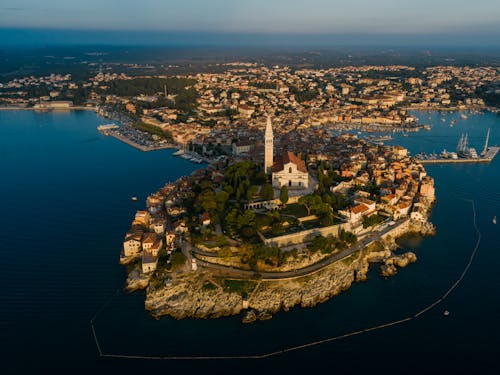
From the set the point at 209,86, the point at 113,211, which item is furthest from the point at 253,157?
the point at 209,86

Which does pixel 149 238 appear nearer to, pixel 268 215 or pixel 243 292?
pixel 243 292

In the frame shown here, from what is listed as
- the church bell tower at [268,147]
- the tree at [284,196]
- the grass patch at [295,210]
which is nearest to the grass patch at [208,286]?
the grass patch at [295,210]

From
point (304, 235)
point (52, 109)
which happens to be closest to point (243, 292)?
point (304, 235)

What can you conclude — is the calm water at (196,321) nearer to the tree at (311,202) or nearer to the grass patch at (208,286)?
the grass patch at (208,286)

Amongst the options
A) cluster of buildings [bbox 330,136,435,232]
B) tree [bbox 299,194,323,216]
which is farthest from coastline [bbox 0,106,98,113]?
tree [bbox 299,194,323,216]

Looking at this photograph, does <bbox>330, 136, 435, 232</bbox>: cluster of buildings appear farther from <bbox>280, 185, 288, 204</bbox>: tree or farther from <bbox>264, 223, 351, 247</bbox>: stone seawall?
<bbox>280, 185, 288, 204</bbox>: tree

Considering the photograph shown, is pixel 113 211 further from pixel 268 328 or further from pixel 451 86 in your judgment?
pixel 451 86
